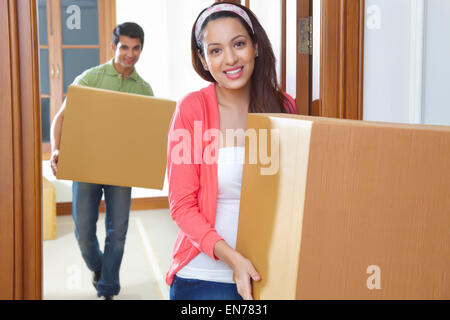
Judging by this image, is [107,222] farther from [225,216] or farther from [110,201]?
[225,216]

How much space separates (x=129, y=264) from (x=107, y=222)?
0.57 metres

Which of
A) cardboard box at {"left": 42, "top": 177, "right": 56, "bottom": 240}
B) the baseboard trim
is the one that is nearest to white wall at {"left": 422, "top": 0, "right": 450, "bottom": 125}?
cardboard box at {"left": 42, "top": 177, "right": 56, "bottom": 240}

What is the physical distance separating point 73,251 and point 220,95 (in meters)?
2.15

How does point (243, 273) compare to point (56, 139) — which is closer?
point (243, 273)

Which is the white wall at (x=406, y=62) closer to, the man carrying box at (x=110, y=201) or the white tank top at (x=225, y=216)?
the white tank top at (x=225, y=216)

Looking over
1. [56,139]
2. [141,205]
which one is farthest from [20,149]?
[141,205]

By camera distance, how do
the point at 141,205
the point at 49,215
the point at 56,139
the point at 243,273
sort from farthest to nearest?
the point at 141,205
the point at 49,215
the point at 56,139
the point at 243,273

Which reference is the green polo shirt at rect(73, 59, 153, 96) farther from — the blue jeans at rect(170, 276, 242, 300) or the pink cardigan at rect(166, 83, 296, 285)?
the blue jeans at rect(170, 276, 242, 300)

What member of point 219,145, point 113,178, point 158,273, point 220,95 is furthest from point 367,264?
point 158,273

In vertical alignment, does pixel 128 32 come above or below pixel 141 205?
above

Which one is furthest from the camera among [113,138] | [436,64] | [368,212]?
[113,138]

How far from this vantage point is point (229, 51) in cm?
104

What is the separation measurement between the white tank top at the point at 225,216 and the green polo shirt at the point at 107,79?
131cm

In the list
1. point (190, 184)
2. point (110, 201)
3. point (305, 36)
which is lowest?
point (110, 201)
